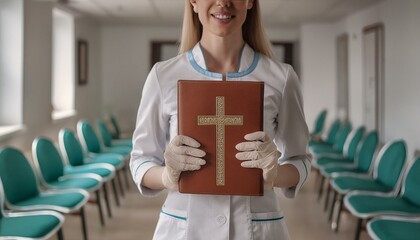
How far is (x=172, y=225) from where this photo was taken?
124cm

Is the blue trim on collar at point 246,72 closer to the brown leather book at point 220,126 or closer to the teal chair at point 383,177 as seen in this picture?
the brown leather book at point 220,126

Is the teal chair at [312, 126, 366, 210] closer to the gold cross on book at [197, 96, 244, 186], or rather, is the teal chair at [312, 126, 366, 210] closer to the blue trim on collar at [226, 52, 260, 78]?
the blue trim on collar at [226, 52, 260, 78]

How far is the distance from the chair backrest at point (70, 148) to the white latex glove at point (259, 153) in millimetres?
4287

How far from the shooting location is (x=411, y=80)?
5.64 m

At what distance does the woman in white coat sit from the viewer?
121 cm

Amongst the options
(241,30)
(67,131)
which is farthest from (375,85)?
(241,30)

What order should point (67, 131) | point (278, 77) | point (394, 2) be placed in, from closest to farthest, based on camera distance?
point (278, 77) < point (67, 131) < point (394, 2)

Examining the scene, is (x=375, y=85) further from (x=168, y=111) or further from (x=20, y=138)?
(x=168, y=111)

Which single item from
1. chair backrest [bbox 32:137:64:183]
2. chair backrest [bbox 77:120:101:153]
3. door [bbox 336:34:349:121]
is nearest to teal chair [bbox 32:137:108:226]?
chair backrest [bbox 32:137:64:183]

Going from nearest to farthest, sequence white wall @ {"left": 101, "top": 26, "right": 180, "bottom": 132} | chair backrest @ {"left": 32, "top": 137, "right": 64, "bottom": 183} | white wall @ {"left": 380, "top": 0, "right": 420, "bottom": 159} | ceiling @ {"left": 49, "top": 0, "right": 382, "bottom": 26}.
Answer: chair backrest @ {"left": 32, "top": 137, "right": 64, "bottom": 183}, white wall @ {"left": 380, "top": 0, "right": 420, "bottom": 159}, ceiling @ {"left": 49, "top": 0, "right": 382, "bottom": 26}, white wall @ {"left": 101, "top": 26, "right": 180, "bottom": 132}

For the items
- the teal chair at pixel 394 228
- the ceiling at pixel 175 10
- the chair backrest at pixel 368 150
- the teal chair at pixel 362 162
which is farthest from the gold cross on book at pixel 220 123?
the ceiling at pixel 175 10

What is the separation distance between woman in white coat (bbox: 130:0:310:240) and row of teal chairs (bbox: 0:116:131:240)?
1.92 m

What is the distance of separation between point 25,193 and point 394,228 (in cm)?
252

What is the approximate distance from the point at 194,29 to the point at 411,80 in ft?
15.8
